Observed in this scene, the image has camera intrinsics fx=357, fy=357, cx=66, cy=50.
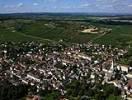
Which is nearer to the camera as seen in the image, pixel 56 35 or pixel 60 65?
pixel 60 65

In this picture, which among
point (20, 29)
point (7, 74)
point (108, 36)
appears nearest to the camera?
point (7, 74)

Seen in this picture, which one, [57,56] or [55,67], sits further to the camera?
[57,56]

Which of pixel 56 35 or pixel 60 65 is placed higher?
pixel 60 65

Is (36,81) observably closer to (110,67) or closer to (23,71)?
(23,71)

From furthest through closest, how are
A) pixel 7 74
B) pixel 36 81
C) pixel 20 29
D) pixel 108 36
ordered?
pixel 20 29 < pixel 108 36 < pixel 7 74 < pixel 36 81

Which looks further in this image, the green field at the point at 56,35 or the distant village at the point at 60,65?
the green field at the point at 56,35

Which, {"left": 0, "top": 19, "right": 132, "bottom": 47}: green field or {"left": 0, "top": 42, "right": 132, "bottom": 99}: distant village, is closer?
{"left": 0, "top": 42, "right": 132, "bottom": 99}: distant village

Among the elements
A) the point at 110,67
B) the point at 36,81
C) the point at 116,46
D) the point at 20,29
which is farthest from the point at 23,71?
the point at 20,29

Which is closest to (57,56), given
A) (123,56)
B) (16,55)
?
(16,55)
